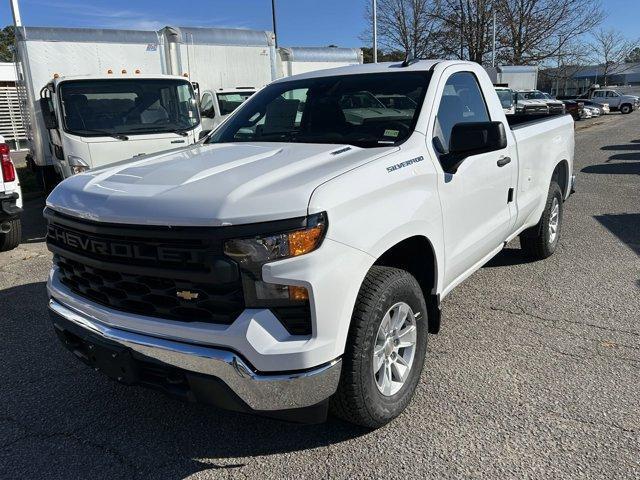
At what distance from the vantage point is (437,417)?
2994 millimetres

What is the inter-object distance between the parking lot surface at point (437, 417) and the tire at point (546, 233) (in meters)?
0.81

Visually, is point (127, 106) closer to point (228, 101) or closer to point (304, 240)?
point (228, 101)

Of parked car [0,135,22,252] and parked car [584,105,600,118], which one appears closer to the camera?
parked car [0,135,22,252]

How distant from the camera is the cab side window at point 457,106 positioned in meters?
3.46

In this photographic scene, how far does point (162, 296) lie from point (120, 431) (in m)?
1.04

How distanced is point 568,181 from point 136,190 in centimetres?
500

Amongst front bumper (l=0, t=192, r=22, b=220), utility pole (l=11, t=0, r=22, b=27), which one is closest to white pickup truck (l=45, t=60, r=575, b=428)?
front bumper (l=0, t=192, r=22, b=220)

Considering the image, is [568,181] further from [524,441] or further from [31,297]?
[31,297]

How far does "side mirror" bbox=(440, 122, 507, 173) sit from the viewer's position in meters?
3.18

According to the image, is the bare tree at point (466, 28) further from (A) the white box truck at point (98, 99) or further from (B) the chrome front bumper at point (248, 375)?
(B) the chrome front bumper at point (248, 375)

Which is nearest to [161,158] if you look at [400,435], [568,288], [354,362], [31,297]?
[354,362]

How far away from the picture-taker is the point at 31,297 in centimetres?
518

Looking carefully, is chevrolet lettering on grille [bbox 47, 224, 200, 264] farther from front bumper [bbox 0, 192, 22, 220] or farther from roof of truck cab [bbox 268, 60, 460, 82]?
front bumper [bbox 0, 192, 22, 220]

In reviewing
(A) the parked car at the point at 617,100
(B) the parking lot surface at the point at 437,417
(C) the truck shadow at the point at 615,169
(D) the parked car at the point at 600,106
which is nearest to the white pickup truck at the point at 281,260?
(B) the parking lot surface at the point at 437,417
